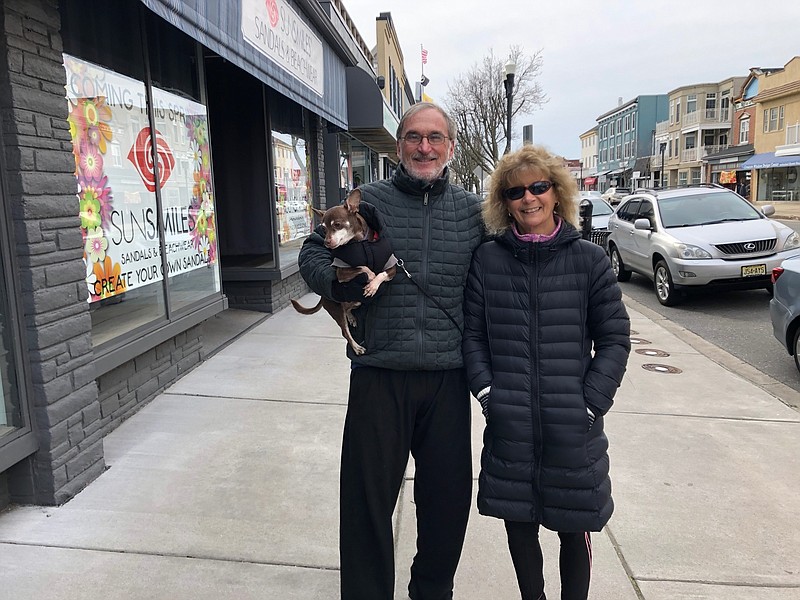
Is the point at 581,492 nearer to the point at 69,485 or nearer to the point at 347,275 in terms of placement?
the point at 347,275

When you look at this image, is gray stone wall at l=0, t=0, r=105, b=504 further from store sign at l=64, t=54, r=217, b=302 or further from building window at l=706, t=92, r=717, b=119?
building window at l=706, t=92, r=717, b=119

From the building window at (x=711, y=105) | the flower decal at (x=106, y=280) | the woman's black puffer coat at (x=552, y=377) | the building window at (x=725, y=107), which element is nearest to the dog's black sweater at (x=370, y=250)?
the woman's black puffer coat at (x=552, y=377)

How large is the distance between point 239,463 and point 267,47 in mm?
4039

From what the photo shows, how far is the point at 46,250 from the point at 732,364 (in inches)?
246

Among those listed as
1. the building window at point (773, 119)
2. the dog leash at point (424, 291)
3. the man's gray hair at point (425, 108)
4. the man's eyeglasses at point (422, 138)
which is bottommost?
the dog leash at point (424, 291)

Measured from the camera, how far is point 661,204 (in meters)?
10.3

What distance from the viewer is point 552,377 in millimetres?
2158

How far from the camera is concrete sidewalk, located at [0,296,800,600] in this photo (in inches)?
107

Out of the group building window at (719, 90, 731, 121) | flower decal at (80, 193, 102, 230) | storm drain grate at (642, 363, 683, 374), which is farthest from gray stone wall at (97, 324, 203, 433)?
building window at (719, 90, 731, 121)

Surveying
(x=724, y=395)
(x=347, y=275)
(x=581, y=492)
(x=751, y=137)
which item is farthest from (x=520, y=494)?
(x=751, y=137)

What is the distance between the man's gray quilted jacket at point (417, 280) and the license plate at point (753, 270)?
25.3 feet

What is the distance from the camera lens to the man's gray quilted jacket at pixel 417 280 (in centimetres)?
229

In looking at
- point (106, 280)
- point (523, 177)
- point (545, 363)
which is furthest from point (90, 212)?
point (545, 363)

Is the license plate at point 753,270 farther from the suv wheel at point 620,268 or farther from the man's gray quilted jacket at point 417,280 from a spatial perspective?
the man's gray quilted jacket at point 417,280
